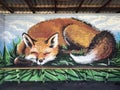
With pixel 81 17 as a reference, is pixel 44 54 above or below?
below

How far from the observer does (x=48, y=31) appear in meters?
10.6

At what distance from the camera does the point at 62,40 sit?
34.6 feet

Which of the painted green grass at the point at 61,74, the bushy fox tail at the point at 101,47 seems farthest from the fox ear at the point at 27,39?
the bushy fox tail at the point at 101,47

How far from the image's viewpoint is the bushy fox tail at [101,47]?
1055cm

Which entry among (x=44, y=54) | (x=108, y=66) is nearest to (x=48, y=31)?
(x=44, y=54)

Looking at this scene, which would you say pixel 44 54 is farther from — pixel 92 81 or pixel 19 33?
pixel 92 81

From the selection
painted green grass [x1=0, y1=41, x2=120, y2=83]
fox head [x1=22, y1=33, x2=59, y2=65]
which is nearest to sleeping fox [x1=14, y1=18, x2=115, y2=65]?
fox head [x1=22, y1=33, x2=59, y2=65]

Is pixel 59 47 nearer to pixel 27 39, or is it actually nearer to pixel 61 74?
pixel 61 74

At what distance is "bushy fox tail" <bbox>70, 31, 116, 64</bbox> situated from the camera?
34.6 feet

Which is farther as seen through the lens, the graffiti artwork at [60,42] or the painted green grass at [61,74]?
the graffiti artwork at [60,42]

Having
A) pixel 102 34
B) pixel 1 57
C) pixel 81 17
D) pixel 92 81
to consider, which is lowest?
pixel 92 81

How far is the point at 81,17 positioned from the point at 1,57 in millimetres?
3340

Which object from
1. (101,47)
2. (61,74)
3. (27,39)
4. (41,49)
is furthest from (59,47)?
(101,47)

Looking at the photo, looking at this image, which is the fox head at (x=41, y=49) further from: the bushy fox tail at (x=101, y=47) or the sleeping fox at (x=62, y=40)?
the bushy fox tail at (x=101, y=47)
